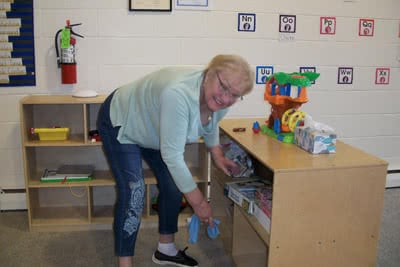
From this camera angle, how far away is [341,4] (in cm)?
295

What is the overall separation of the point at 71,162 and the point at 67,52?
0.74m

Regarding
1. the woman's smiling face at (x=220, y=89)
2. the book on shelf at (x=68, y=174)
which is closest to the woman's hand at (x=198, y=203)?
the woman's smiling face at (x=220, y=89)

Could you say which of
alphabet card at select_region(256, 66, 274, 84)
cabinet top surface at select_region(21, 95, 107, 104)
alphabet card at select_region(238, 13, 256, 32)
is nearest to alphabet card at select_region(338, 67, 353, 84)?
alphabet card at select_region(256, 66, 274, 84)

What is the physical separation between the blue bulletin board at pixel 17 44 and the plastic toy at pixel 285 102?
157 centimetres

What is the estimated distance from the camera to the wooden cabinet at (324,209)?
1.53 m

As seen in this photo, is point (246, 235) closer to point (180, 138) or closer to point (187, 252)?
point (187, 252)

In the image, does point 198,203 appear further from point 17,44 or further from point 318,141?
point 17,44

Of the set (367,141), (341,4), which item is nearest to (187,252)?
(367,141)

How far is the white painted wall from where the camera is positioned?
2705 mm

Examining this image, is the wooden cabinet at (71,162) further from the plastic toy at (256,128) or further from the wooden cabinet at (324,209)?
the wooden cabinet at (324,209)

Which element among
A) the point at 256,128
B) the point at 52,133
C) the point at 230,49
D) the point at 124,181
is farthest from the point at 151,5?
the point at 124,181

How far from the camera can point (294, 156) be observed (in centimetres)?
166

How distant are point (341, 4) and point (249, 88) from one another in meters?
1.81

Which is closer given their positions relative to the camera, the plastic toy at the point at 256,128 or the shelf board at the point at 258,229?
the shelf board at the point at 258,229
